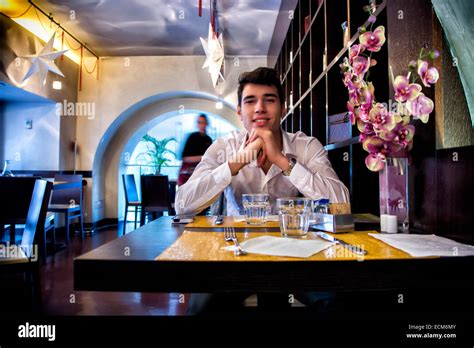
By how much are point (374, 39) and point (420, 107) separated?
32 centimetres

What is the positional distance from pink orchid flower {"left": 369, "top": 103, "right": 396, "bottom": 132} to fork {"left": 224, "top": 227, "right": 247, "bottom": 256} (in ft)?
1.99

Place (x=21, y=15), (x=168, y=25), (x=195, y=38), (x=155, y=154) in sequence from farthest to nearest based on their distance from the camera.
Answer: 1. (x=155, y=154)
2. (x=195, y=38)
3. (x=168, y=25)
4. (x=21, y=15)

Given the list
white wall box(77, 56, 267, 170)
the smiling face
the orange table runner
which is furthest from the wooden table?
white wall box(77, 56, 267, 170)

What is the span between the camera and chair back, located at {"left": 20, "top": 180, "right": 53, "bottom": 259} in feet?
7.13

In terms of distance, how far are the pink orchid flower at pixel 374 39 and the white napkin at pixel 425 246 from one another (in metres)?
0.69

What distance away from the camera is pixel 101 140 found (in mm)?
6441

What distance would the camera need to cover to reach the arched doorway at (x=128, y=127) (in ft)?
22.0

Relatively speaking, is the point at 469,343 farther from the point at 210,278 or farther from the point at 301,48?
the point at 301,48

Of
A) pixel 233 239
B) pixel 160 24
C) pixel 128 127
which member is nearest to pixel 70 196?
pixel 128 127

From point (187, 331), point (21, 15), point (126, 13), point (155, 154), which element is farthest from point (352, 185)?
point (155, 154)

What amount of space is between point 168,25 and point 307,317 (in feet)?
16.9

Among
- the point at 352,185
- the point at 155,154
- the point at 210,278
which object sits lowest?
the point at 210,278

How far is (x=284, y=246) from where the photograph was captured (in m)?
0.86

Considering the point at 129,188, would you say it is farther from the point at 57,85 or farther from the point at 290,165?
the point at 290,165
